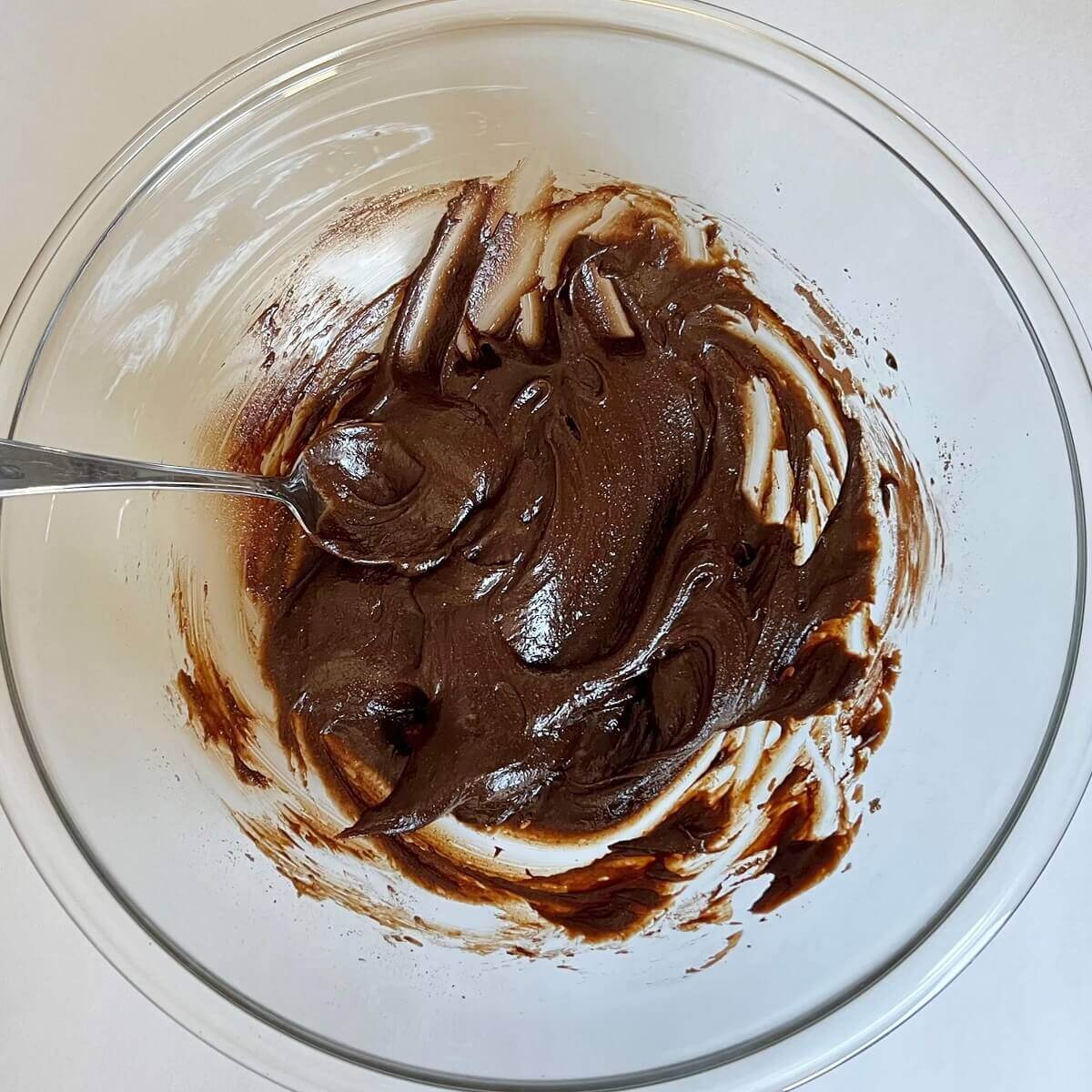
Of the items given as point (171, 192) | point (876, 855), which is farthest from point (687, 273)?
point (876, 855)

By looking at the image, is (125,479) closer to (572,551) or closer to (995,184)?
(572,551)

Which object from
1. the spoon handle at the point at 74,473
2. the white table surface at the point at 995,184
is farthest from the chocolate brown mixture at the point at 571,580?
the white table surface at the point at 995,184

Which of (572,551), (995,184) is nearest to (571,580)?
(572,551)

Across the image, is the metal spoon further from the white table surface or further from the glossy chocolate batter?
the white table surface

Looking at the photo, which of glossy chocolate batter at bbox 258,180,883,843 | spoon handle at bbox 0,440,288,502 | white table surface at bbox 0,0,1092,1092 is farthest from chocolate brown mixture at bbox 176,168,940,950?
white table surface at bbox 0,0,1092,1092

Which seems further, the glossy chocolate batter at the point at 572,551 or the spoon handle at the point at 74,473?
the glossy chocolate batter at the point at 572,551

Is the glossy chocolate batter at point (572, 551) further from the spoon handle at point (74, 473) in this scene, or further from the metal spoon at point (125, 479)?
the spoon handle at point (74, 473)
